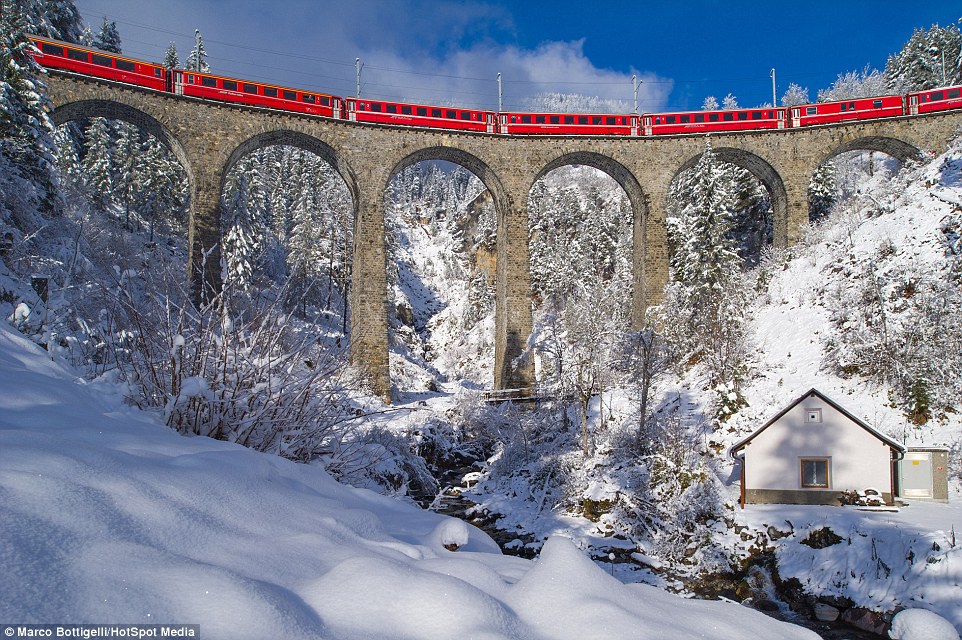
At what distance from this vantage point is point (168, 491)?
2.16 meters

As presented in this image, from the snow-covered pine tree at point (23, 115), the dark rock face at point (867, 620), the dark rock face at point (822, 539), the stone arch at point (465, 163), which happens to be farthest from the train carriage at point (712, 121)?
the snow-covered pine tree at point (23, 115)

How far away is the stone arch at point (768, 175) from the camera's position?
96.4 feet

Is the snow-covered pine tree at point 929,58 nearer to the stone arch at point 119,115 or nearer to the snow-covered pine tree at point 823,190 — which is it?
the snow-covered pine tree at point 823,190

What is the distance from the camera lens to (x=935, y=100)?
94.0 feet

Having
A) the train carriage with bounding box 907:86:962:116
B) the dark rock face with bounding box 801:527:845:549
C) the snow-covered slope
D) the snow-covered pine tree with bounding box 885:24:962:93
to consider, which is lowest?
the dark rock face with bounding box 801:527:845:549

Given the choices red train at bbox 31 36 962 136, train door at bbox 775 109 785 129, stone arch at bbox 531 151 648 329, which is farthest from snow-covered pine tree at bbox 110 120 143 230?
train door at bbox 775 109 785 129

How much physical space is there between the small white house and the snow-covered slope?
46.8 feet

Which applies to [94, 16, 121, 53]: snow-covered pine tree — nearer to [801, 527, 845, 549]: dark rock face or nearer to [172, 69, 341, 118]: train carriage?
[172, 69, 341, 118]: train carriage

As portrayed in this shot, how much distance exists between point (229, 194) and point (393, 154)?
13.2 metres

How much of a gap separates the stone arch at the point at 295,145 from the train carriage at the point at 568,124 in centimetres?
827

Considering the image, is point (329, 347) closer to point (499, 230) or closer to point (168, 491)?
point (168, 491)

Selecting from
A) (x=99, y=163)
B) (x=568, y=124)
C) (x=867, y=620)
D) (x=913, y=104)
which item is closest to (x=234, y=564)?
(x=867, y=620)

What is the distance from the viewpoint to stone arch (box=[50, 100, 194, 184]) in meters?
22.3

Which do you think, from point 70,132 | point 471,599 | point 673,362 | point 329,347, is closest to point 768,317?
point 673,362
